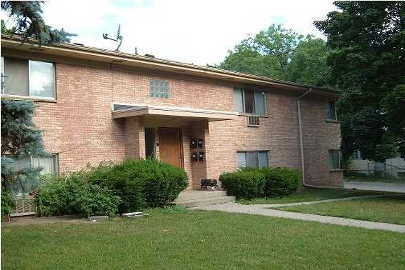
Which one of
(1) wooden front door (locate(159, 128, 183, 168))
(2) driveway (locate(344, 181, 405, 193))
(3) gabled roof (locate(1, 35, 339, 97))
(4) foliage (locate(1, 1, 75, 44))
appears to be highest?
(3) gabled roof (locate(1, 35, 339, 97))

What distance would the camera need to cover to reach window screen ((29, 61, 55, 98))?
14.0 metres

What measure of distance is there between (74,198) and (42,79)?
3812 millimetres

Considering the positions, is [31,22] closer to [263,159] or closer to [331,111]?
[263,159]

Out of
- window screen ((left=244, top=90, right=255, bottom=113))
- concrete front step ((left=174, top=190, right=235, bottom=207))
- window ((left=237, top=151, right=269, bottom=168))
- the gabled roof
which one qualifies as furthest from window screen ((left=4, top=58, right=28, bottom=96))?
window screen ((left=244, top=90, right=255, bottom=113))

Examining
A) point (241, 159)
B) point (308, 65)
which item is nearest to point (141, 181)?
point (241, 159)

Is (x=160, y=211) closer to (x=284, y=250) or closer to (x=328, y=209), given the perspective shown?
(x=328, y=209)

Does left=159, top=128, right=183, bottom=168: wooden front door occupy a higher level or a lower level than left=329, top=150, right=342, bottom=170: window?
higher

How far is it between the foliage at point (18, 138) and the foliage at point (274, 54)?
3783 cm

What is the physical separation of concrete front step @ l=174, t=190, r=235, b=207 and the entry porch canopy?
2.58m

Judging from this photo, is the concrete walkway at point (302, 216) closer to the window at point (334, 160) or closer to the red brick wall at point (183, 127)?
the red brick wall at point (183, 127)

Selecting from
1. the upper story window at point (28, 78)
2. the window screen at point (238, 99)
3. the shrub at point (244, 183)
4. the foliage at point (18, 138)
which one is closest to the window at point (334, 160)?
the window screen at point (238, 99)

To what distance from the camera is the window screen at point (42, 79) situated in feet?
46.0

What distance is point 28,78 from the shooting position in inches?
547

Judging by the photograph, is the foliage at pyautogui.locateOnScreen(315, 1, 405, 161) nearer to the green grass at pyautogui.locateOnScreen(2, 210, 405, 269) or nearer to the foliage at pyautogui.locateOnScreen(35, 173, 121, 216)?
the green grass at pyautogui.locateOnScreen(2, 210, 405, 269)
